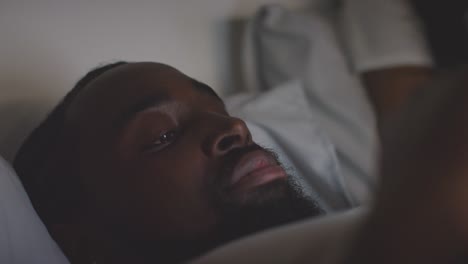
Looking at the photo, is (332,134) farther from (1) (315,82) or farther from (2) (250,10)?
(2) (250,10)

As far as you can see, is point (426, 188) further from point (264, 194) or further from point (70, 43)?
point (70, 43)

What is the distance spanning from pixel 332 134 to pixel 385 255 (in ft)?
2.59

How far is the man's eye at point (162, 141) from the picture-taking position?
24.4 inches

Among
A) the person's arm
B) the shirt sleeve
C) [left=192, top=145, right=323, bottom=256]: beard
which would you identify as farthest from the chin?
the shirt sleeve

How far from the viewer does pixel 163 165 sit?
61cm

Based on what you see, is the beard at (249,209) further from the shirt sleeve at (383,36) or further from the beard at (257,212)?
the shirt sleeve at (383,36)

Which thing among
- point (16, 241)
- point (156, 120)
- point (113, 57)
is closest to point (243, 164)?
point (156, 120)

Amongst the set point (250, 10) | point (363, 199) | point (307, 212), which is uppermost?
point (250, 10)

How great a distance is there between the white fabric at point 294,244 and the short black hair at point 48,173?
8.5 inches

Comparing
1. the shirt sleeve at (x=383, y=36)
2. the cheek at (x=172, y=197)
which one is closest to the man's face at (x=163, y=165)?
the cheek at (x=172, y=197)

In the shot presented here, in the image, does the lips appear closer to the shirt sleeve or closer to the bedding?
the bedding

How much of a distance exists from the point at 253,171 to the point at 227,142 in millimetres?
43

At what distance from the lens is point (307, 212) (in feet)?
2.26

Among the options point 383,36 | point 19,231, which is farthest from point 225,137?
point 383,36
